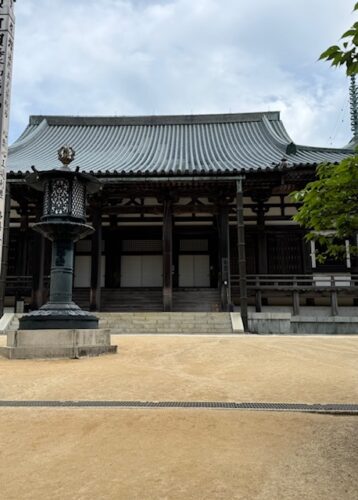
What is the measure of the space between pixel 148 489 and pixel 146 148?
18.5m

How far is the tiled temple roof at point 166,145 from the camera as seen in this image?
617 inches

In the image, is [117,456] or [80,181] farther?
[80,181]

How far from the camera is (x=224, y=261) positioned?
1386 cm

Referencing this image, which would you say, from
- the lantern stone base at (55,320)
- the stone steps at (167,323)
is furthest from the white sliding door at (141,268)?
the lantern stone base at (55,320)

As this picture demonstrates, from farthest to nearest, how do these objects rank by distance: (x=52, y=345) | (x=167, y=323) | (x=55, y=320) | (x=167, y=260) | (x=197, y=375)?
(x=167, y=260) < (x=167, y=323) < (x=55, y=320) < (x=52, y=345) < (x=197, y=375)

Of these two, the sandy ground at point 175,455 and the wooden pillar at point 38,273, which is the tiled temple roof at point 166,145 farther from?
the sandy ground at point 175,455

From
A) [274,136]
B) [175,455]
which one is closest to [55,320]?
[175,455]

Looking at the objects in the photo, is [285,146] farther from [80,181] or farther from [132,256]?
[80,181]

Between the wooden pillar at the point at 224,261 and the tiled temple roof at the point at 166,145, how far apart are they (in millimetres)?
1721

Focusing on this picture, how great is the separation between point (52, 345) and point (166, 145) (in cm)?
1480

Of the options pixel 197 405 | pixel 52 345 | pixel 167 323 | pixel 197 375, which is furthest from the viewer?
pixel 167 323

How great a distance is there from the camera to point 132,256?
57.9 ft

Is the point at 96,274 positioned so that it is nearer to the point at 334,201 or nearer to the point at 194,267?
the point at 194,267

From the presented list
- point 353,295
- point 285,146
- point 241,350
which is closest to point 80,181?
point 241,350
